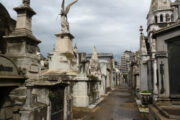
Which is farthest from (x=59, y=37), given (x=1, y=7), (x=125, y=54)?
(x=125, y=54)

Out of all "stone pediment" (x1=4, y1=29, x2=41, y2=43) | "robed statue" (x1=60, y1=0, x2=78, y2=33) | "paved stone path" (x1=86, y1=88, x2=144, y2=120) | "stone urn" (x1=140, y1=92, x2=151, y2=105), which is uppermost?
"robed statue" (x1=60, y1=0, x2=78, y2=33)

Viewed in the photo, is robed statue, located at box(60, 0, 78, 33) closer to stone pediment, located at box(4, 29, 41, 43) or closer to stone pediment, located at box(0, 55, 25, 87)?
stone pediment, located at box(4, 29, 41, 43)

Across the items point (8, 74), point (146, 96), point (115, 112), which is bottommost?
point (115, 112)

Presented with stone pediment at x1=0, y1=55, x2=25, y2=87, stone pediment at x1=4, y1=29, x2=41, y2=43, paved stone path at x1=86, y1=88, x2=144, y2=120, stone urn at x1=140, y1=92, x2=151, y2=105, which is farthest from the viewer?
stone urn at x1=140, y1=92, x2=151, y2=105

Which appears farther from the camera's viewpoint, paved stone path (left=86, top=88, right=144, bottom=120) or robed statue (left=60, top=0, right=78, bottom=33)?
robed statue (left=60, top=0, right=78, bottom=33)

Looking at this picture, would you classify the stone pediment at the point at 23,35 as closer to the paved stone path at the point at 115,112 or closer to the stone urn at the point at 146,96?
the paved stone path at the point at 115,112

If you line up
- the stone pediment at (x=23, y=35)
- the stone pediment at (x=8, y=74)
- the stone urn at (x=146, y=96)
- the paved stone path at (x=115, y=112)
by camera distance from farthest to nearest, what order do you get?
the stone urn at (x=146, y=96), the paved stone path at (x=115, y=112), the stone pediment at (x=23, y=35), the stone pediment at (x=8, y=74)

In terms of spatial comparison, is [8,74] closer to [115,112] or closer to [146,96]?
[115,112]

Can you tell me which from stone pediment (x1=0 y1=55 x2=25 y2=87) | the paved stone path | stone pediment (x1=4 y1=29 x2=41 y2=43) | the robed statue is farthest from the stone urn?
stone pediment (x1=0 y1=55 x2=25 y2=87)

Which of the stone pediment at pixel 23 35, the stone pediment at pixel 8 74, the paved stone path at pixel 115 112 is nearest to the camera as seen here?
the stone pediment at pixel 8 74

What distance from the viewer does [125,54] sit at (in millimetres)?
129000

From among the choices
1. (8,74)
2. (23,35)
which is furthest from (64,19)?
(8,74)

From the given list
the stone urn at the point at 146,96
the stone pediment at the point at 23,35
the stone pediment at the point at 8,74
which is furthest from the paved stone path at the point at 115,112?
the stone pediment at the point at 8,74

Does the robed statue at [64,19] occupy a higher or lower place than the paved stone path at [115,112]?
higher
